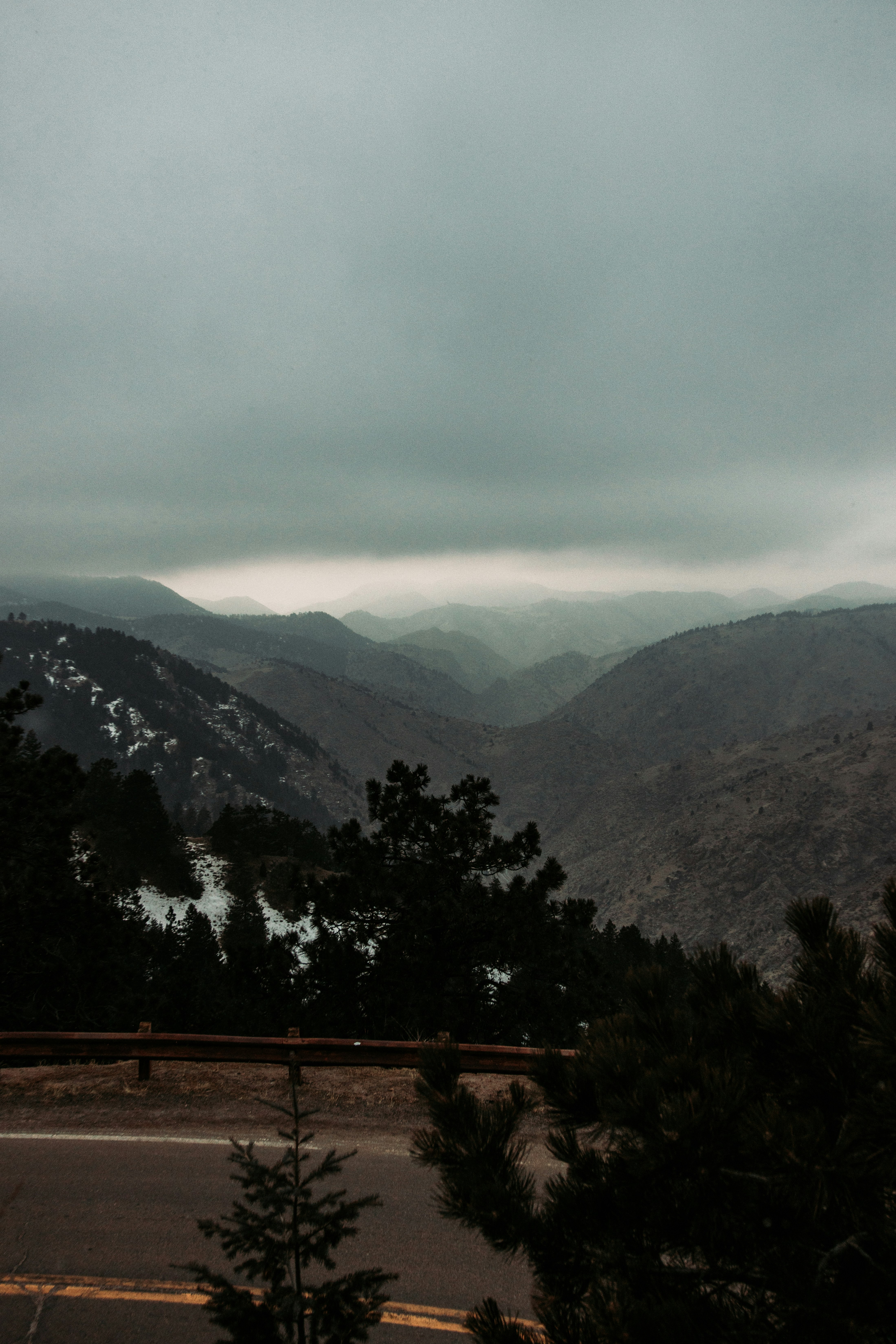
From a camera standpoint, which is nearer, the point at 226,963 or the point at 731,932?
the point at 226,963

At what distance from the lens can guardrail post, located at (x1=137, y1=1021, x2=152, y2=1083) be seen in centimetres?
1059

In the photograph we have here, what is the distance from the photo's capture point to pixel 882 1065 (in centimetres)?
240

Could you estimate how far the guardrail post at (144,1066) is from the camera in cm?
1059

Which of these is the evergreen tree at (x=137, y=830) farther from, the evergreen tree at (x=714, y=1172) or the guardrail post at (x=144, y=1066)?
the evergreen tree at (x=714, y=1172)

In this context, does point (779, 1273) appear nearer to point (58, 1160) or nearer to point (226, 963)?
point (58, 1160)

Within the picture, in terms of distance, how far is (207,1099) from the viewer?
1004cm

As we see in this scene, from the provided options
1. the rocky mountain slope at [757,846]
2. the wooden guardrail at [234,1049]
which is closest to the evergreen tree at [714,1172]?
the wooden guardrail at [234,1049]

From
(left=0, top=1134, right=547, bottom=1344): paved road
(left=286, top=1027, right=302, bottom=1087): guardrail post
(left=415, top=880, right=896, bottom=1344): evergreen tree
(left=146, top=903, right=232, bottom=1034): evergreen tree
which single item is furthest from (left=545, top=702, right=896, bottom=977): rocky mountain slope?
(left=415, top=880, right=896, bottom=1344): evergreen tree

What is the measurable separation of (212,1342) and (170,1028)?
76.6 ft

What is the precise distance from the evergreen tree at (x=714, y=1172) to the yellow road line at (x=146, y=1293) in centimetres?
374

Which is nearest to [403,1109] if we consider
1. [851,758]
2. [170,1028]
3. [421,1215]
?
[421,1215]

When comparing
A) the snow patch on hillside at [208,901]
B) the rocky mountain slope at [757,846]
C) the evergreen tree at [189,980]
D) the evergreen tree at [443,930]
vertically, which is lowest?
the rocky mountain slope at [757,846]

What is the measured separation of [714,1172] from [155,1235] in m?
7.07

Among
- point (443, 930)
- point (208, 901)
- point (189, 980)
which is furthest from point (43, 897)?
point (208, 901)
